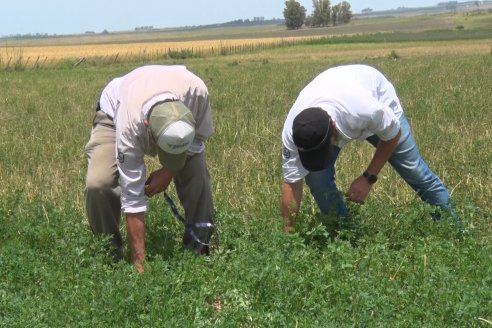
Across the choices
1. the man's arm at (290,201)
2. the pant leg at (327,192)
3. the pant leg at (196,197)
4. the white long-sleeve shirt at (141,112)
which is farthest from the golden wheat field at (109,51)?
the man's arm at (290,201)

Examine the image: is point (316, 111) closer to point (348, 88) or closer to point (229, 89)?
point (348, 88)

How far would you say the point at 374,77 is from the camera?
15.8ft

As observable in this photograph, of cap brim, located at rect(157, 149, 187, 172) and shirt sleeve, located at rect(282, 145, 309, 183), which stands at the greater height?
cap brim, located at rect(157, 149, 187, 172)

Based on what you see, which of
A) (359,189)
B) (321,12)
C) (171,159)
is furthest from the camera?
(321,12)

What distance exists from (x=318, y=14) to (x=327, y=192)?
6878 inches

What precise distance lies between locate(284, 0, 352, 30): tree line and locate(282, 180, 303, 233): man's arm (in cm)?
16516

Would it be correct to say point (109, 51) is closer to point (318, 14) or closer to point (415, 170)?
point (415, 170)

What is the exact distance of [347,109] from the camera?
14.1ft

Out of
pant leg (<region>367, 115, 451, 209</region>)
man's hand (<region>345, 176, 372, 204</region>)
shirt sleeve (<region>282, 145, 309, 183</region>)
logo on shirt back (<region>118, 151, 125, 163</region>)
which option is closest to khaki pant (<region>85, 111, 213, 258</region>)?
logo on shirt back (<region>118, 151, 125, 163</region>)

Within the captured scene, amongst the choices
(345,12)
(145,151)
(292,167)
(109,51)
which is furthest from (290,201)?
(345,12)

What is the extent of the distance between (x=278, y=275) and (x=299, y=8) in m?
167

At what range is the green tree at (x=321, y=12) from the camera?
173625 mm

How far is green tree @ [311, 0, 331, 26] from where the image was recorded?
6836 inches

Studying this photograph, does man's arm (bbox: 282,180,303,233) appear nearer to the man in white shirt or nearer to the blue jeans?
the blue jeans
